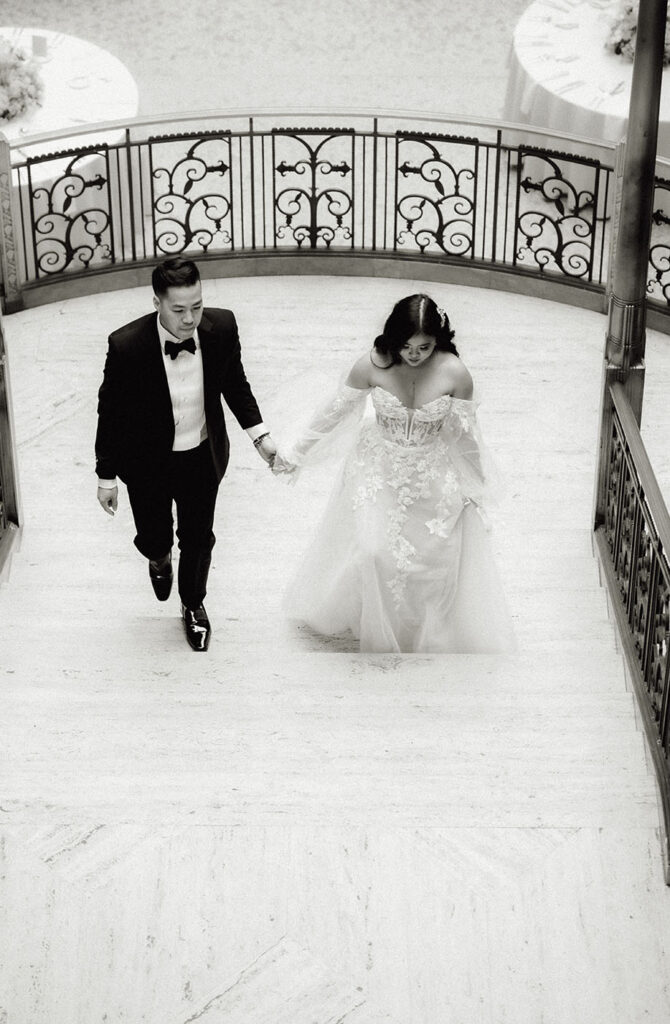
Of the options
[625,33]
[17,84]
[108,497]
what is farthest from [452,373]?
[625,33]

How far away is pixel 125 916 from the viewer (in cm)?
430

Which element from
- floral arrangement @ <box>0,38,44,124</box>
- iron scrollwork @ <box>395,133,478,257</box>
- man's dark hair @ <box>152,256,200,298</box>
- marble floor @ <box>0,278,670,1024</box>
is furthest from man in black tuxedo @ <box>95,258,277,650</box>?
floral arrangement @ <box>0,38,44,124</box>

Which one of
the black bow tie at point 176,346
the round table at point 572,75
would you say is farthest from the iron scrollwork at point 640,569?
the round table at point 572,75

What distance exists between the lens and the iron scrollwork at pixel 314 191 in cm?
950

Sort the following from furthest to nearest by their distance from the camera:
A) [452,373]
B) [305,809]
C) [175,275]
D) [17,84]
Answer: [17,84] < [452,373] < [175,275] < [305,809]

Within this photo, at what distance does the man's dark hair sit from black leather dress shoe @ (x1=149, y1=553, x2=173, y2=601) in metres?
1.31

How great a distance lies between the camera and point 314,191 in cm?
977

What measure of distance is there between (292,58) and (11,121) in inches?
174

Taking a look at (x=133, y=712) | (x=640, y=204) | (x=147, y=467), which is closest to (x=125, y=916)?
(x=133, y=712)

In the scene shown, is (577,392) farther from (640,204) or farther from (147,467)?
(147,467)

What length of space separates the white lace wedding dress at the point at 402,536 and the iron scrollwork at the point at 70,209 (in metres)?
4.14

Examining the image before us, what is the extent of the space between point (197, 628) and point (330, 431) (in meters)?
0.93

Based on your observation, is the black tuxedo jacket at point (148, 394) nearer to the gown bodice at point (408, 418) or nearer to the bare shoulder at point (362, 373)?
the bare shoulder at point (362, 373)

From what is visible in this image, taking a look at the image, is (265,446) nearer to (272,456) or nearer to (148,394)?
(272,456)
